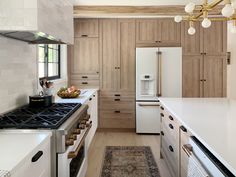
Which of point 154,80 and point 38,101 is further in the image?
point 154,80

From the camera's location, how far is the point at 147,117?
532 centimetres

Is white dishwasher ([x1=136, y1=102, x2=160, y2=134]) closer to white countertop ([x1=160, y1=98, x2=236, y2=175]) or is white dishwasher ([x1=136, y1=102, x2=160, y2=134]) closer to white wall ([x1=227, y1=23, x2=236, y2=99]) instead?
white countertop ([x1=160, y1=98, x2=236, y2=175])

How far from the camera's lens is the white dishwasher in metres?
5.29

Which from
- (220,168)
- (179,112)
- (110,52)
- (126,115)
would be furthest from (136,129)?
(220,168)

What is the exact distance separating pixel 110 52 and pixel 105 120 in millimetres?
1444

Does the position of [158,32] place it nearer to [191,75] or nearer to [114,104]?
[191,75]

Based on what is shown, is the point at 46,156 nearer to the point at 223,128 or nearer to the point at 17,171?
the point at 17,171

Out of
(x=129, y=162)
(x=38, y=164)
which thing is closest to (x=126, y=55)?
(x=129, y=162)

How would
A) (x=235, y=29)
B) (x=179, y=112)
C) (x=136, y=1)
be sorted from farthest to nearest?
1. (x=136, y=1)
2. (x=235, y=29)
3. (x=179, y=112)

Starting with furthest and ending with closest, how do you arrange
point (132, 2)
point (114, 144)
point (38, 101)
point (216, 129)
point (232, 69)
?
point (232, 69)
point (114, 144)
point (132, 2)
point (38, 101)
point (216, 129)

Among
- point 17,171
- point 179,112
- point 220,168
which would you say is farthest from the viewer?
point 179,112

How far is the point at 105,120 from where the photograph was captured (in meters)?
5.54

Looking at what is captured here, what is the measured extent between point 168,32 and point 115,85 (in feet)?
5.14

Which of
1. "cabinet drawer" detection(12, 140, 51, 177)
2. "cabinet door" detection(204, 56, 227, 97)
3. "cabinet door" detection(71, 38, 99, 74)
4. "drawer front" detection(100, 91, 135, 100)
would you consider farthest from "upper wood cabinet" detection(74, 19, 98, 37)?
"cabinet drawer" detection(12, 140, 51, 177)
